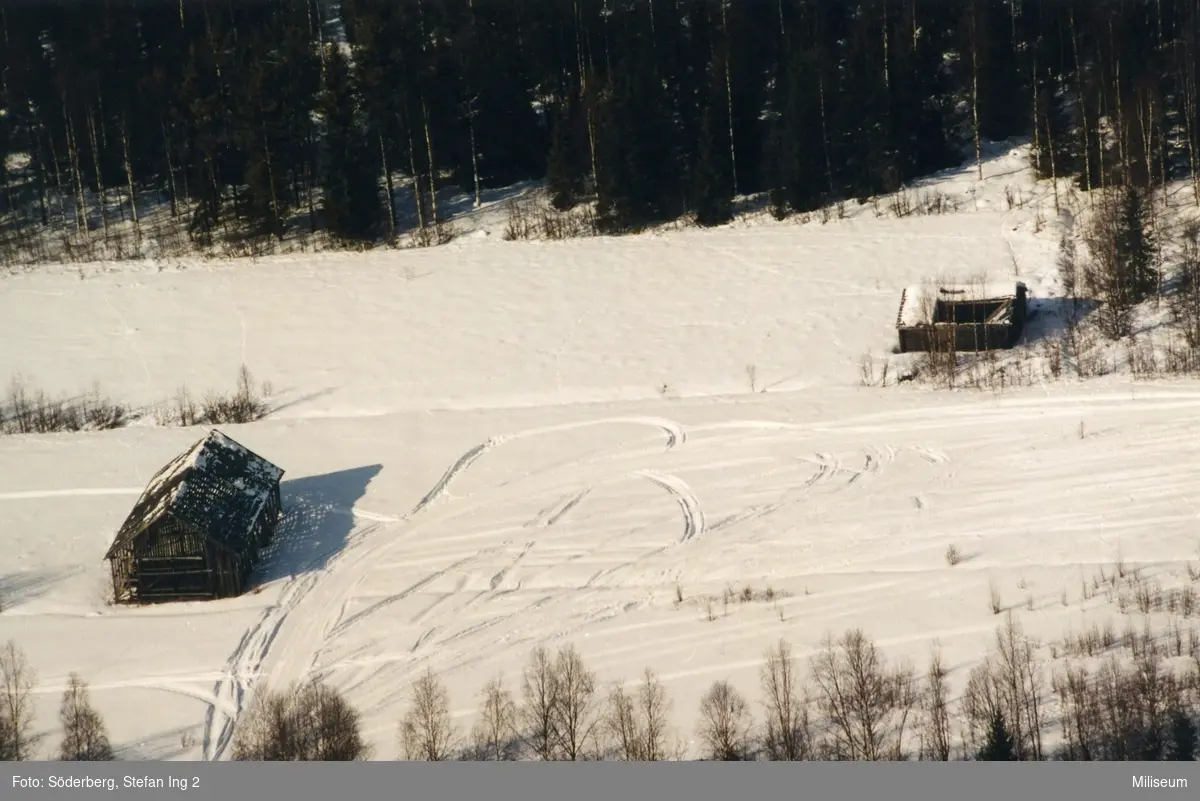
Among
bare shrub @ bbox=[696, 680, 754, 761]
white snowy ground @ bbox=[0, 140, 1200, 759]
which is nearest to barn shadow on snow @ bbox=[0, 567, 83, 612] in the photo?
white snowy ground @ bbox=[0, 140, 1200, 759]

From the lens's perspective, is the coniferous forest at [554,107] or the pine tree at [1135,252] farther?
the coniferous forest at [554,107]

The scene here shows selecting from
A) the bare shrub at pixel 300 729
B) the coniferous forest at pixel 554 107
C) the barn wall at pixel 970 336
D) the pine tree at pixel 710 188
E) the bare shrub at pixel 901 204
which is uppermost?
the coniferous forest at pixel 554 107

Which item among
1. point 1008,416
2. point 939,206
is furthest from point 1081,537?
point 939,206

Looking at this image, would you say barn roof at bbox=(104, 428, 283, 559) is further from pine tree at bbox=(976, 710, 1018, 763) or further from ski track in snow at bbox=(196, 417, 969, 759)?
pine tree at bbox=(976, 710, 1018, 763)

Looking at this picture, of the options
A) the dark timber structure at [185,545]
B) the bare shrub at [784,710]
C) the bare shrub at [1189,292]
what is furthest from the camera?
the bare shrub at [1189,292]

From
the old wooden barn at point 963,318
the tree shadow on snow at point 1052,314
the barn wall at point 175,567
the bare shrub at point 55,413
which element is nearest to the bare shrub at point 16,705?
the barn wall at point 175,567

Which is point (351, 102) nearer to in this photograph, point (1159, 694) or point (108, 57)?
point (108, 57)

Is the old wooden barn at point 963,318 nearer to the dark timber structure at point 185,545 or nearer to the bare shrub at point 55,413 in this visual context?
the dark timber structure at point 185,545
